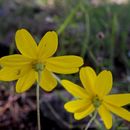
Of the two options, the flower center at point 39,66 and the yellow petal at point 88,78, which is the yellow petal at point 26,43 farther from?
the yellow petal at point 88,78

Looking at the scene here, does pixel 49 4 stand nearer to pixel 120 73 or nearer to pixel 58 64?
pixel 120 73

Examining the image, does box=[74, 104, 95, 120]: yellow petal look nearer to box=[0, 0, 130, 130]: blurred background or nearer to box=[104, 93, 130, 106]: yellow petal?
box=[104, 93, 130, 106]: yellow petal

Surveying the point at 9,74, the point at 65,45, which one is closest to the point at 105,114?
the point at 9,74

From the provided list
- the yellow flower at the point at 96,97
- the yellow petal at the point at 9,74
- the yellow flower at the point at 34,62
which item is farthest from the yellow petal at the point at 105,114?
the yellow petal at the point at 9,74

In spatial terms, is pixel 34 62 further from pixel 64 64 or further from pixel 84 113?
pixel 84 113

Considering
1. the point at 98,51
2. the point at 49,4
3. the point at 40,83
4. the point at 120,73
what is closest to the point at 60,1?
the point at 49,4
